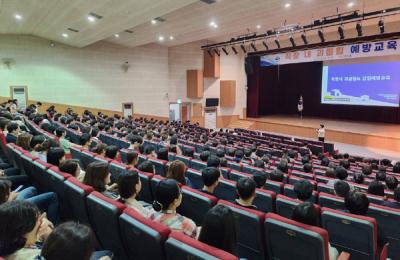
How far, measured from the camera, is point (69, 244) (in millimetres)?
1229

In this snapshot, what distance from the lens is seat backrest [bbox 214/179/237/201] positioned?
10.9 feet

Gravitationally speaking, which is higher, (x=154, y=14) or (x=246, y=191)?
(x=154, y=14)

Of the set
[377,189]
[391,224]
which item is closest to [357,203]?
[391,224]

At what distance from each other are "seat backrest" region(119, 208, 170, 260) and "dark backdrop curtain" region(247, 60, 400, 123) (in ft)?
59.1

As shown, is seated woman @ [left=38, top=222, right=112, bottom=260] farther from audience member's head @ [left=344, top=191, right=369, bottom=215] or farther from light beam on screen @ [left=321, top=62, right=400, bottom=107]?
light beam on screen @ [left=321, top=62, right=400, bottom=107]

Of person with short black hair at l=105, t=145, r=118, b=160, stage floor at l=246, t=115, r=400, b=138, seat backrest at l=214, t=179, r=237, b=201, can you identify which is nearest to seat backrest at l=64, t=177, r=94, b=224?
seat backrest at l=214, t=179, r=237, b=201

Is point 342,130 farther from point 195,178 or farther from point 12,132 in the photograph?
point 12,132

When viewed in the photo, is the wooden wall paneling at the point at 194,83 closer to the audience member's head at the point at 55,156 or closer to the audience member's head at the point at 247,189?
the audience member's head at the point at 55,156

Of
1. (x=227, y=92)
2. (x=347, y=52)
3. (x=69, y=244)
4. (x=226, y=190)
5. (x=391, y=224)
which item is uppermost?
(x=347, y=52)

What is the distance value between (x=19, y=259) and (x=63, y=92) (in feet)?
46.5

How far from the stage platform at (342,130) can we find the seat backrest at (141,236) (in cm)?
1321

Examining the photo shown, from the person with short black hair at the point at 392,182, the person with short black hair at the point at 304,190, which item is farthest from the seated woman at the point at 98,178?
the person with short black hair at the point at 392,182

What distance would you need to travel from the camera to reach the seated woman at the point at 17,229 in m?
1.45

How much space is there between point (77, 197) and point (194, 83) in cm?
1607
